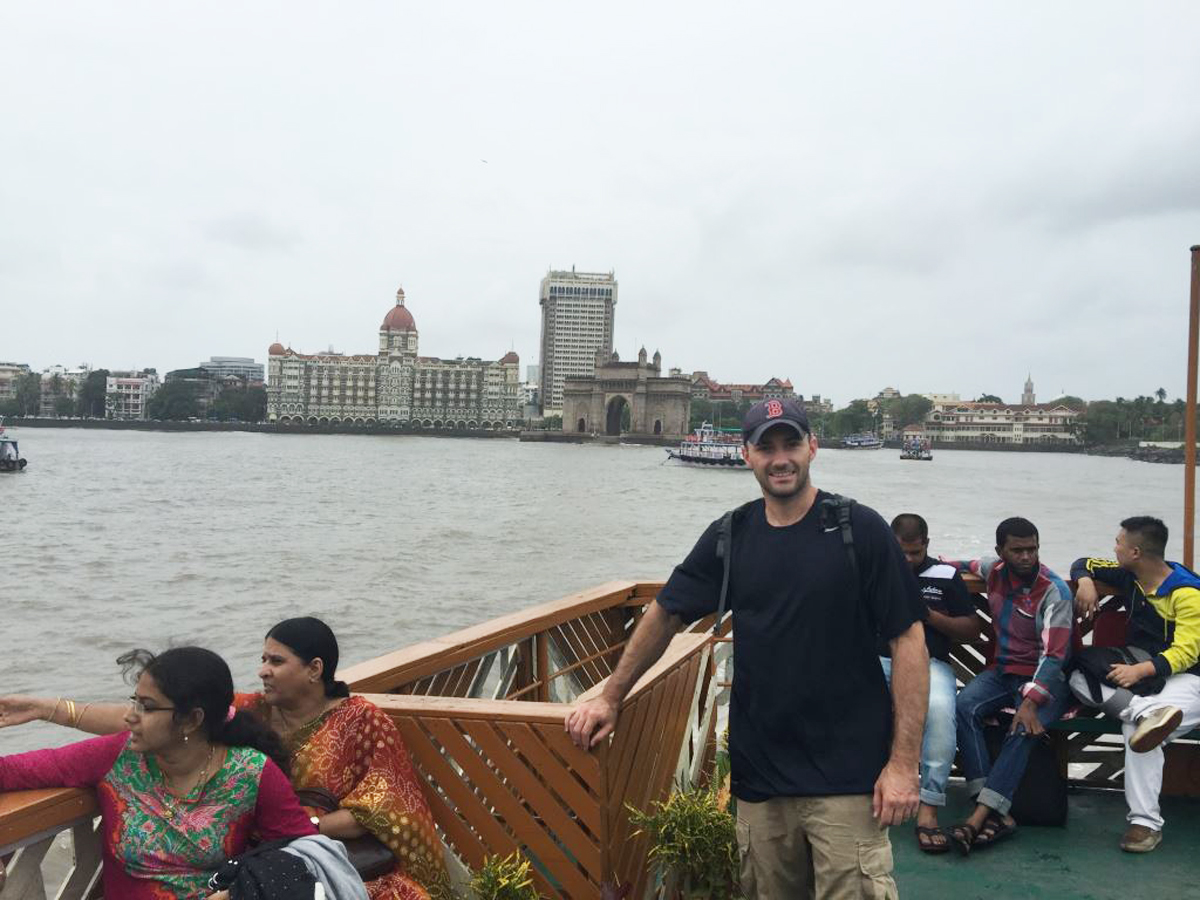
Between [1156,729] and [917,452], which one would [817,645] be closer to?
[1156,729]

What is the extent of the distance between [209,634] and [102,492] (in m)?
32.2

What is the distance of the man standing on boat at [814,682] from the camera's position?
2.59 metres

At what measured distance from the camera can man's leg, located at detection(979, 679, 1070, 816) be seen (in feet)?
14.0

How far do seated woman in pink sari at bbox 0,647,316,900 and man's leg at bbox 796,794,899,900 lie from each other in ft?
4.45

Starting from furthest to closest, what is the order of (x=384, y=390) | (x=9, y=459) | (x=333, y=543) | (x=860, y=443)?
(x=384, y=390)
(x=860, y=443)
(x=9, y=459)
(x=333, y=543)

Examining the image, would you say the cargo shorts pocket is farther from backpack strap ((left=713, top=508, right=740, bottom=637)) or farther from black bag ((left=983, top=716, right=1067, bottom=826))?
black bag ((left=983, top=716, right=1067, bottom=826))

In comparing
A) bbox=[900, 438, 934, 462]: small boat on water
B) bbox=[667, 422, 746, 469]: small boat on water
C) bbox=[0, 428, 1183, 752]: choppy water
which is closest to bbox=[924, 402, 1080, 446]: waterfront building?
bbox=[900, 438, 934, 462]: small boat on water

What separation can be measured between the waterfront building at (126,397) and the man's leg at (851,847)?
18139cm

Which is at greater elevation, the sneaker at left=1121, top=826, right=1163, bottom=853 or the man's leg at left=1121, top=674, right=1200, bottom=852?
the man's leg at left=1121, top=674, right=1200, bottom=852

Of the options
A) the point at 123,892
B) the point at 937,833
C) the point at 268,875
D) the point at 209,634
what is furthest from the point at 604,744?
the point at 209,634

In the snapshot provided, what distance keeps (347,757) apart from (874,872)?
1.50 metres

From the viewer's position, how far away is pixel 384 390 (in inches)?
6481

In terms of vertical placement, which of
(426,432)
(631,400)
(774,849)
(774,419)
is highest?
(631,400)

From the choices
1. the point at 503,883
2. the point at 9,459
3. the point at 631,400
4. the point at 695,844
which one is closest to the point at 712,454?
the point at 9,459
